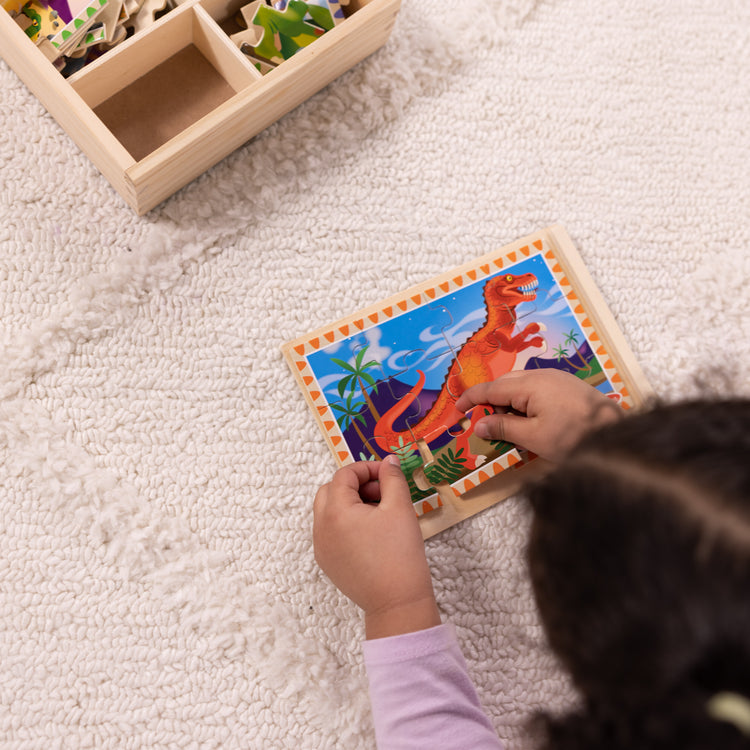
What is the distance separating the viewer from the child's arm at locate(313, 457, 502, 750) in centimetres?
53

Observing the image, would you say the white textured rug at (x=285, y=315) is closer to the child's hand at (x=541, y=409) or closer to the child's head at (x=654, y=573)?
the child's hand at (x=541, y=409)

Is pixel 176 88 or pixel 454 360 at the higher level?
pixel 176 88

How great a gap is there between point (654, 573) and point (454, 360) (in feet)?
1.08

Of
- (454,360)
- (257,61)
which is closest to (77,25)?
(257,61)

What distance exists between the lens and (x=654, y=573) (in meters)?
0.34

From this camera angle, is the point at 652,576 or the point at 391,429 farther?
the point at 391,429

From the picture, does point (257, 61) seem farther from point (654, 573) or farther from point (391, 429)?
point (654, 573)

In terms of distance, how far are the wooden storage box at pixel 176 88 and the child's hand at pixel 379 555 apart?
0.32m

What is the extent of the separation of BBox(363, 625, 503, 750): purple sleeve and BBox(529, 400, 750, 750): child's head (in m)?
0.15

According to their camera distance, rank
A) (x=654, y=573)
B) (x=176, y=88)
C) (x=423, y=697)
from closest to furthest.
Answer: (x=654, y=573) → (x=423, y=697) → (x=176, y=88)

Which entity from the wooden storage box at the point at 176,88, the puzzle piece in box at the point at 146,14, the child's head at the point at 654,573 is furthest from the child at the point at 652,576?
the puzzle piece in box at the point at 146,14

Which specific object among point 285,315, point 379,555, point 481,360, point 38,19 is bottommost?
point 379,555

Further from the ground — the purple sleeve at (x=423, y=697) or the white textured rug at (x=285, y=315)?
the white textured rug at (x=285, y=315)

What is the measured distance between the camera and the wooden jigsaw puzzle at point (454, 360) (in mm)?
627
